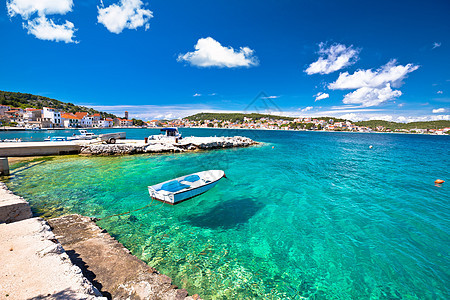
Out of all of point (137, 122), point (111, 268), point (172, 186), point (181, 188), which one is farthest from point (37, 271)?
point (137, 122)

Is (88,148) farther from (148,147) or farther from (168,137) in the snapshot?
(168,137)

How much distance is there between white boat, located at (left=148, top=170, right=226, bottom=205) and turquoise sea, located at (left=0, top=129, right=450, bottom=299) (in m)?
0.54

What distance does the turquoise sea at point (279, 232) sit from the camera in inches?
223

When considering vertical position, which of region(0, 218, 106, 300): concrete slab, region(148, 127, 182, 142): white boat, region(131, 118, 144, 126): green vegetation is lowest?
region(0, 218, 106, 300): concrete slab

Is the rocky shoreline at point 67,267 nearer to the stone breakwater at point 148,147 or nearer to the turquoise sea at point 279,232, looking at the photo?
the turquoise sea at point 279,232

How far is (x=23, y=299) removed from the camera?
9.87 feet

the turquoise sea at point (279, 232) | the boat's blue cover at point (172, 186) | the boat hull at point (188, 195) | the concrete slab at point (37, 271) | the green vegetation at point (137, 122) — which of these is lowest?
the turquoise sea at point (279, 232)

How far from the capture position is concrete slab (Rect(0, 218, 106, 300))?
125 inches

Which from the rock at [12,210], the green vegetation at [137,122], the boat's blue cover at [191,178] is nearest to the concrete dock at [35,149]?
the rock at [12,210]

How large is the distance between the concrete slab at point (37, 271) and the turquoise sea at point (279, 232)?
274 cm

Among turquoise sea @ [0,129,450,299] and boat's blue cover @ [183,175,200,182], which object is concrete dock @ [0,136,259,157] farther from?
boat's blue cover @ [183,175,200,182]

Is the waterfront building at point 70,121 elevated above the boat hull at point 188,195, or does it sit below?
above

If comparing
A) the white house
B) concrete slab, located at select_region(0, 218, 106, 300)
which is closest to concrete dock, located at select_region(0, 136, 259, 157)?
concrete slab, located at select_region(0, 218, 106, 300)

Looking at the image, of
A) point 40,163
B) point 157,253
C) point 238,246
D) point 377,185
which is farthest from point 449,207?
point 40,163
